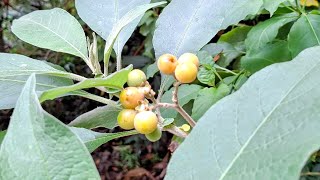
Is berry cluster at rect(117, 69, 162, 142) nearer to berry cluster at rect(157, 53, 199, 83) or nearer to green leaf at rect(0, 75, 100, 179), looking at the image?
berry cluster at rect(157, 53, 199, 83)

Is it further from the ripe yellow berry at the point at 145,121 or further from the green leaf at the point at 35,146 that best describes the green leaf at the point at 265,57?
the green leaf at the point at 35,146

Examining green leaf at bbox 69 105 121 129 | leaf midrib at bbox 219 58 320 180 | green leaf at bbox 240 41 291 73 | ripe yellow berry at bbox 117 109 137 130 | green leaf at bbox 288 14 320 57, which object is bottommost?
green leaf at bbox 240 41 291 73

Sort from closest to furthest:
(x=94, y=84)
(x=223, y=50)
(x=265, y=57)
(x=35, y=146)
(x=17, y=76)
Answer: (x=35, y=146) < (x=94, y=84) < (x=17, y=76) < (x=265, y=57) < (x=223, y=50)

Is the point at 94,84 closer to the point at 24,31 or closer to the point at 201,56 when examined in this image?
the point at 24,31

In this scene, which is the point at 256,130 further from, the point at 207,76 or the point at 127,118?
the point at 207,76

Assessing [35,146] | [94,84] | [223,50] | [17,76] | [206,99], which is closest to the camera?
[35,146]

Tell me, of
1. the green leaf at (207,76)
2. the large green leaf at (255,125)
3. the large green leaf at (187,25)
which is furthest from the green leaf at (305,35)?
the large green leaf at (255,125)

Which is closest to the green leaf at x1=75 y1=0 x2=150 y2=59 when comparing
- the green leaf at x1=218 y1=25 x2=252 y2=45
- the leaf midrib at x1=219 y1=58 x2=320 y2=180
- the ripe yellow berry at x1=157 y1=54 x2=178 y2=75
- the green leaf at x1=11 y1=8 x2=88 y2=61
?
the green leaf at x1=11 y1=8 x2=88 y2=61

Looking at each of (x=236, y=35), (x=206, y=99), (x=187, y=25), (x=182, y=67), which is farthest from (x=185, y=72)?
(x=236, y=35)
